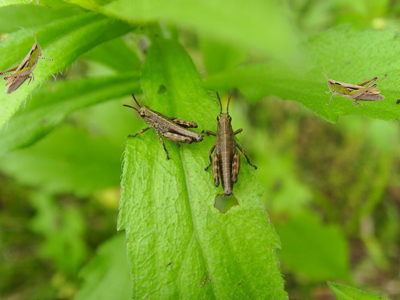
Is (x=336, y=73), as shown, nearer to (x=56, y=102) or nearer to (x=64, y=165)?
(x=56, y=102)

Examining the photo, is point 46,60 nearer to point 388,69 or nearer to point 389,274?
point 388,69

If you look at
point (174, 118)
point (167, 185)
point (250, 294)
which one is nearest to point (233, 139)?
point (174, 118)

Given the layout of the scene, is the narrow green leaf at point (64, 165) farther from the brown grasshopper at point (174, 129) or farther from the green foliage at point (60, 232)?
the brown grasshopper at point (174, 129)

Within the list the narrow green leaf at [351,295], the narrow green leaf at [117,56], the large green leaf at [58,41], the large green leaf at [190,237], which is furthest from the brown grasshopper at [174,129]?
the narrow green leaf at [351,295]

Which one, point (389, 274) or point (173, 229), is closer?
point (173, 229)

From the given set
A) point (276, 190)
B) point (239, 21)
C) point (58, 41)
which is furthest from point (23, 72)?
point (276, 190)
